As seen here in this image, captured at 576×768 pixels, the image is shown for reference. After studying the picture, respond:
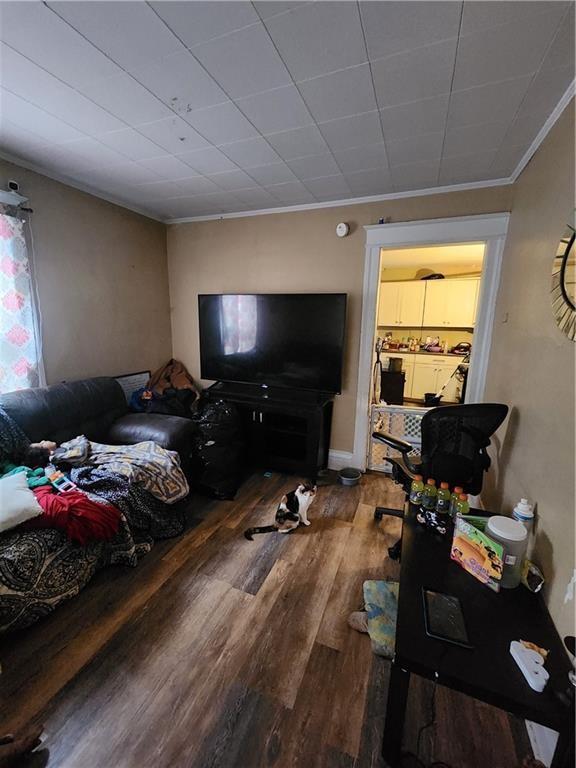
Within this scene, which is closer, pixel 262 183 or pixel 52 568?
pixel 52 568

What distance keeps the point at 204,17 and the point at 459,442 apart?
6.91 ft

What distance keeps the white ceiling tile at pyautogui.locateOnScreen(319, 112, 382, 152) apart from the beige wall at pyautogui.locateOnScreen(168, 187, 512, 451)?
0.86 m

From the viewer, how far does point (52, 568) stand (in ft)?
4.79

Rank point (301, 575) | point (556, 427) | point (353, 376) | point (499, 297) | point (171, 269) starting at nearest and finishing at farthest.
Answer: point (556, 427), point (301, 575), point (499, 297), point (353, 376), point (171, 269)

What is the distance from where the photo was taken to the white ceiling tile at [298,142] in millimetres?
1750

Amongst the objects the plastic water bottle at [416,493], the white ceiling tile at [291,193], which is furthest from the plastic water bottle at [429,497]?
the white ceiling tile at [291,193]

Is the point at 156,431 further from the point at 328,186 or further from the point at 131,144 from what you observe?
the point at 328,186

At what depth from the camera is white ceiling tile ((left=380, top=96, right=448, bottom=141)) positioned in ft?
4.90

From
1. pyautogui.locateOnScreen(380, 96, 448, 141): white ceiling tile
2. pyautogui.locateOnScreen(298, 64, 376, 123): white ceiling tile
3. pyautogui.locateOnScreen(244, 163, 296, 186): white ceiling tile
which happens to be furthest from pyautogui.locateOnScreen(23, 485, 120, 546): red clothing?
pyautogui.locateOnScreen(380, 96, 448, 141): white ceiling tile

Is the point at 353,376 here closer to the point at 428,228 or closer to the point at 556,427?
the point at 428,228

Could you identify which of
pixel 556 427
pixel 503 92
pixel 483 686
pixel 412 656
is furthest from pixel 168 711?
pixel 503 92

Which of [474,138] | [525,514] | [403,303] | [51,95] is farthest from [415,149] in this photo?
[403,303]

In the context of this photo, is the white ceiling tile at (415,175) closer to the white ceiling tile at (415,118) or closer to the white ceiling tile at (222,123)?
the white ceiling tile at (415,118)

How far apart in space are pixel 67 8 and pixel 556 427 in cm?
228
